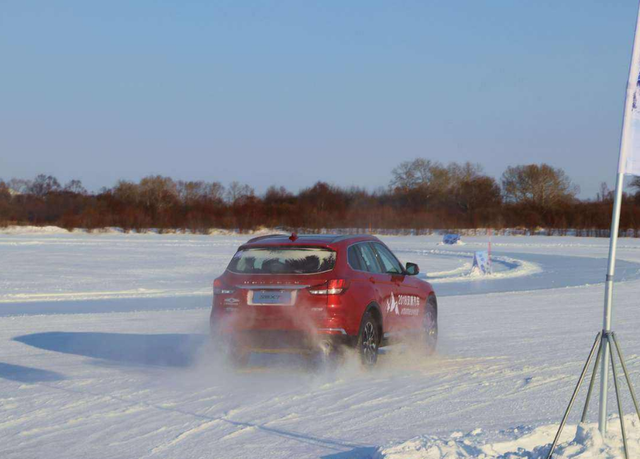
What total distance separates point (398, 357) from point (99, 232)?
6599 centimetres

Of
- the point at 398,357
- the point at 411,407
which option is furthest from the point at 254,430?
the point at 398,357

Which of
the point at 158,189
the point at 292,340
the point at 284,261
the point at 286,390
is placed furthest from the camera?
the point at 158,189

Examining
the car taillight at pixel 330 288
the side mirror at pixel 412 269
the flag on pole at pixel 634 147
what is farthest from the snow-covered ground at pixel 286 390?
the flag on pole at pixel 634 147

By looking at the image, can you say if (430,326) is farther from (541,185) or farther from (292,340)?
(541,185)

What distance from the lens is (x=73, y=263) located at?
111ft

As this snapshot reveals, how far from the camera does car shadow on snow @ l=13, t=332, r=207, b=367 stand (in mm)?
11156

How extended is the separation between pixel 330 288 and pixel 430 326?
290 cm

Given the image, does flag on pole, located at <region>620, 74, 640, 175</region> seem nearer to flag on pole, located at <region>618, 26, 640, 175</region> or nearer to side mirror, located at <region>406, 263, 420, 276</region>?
flag on pole, located at <region>618, 26, 640, 175</region>

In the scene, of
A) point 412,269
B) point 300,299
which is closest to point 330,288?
point 300,299

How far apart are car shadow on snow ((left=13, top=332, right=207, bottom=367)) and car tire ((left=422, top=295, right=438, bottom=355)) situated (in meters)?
3.03

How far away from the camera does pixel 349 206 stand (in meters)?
103

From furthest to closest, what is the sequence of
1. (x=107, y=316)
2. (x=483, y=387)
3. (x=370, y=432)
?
1. (x=107, y=316)
2. (x=483, y=387)
3. (x=370, y=432)

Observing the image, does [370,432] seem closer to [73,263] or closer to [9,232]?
[73,263]

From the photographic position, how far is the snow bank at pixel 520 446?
554cm
